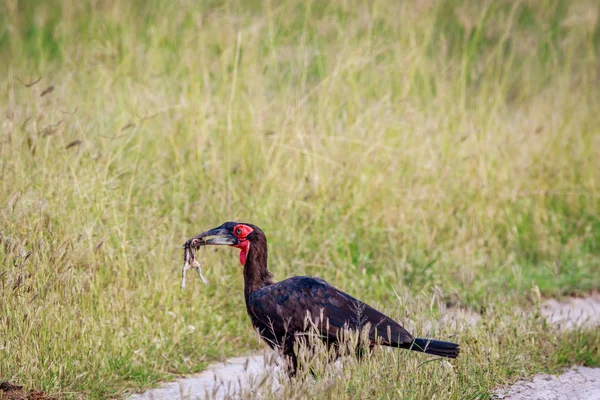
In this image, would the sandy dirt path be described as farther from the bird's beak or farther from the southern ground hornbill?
the bird's beak

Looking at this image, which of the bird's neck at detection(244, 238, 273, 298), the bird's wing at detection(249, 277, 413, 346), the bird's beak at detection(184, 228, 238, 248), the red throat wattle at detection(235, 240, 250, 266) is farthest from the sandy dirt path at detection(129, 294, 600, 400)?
the bird's beak at detection(184, 228, 238, 248)

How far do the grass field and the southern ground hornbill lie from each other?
16cm

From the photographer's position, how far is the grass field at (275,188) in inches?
220

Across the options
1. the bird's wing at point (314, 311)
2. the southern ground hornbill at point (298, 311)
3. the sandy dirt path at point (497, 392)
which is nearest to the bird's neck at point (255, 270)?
the southern ground hornbill at point (298, 311)

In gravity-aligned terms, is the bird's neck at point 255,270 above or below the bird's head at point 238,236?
below

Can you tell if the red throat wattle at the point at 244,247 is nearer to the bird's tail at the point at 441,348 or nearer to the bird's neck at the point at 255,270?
the bird's neck at the point at 255,270

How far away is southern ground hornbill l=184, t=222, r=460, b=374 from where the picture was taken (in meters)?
4.93

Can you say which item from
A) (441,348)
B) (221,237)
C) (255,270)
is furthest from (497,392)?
(221,237)

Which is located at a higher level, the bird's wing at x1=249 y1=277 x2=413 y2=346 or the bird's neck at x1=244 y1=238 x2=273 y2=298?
the bird's neck at x1=244 y1=238 x2=273 y2=298

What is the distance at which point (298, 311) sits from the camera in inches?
206

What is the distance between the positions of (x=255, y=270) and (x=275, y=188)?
216 cm

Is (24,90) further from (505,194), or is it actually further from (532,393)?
(532,393)

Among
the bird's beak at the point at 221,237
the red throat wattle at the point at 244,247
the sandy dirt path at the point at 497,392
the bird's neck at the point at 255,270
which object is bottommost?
the sandy dirt path at the point at 497,392

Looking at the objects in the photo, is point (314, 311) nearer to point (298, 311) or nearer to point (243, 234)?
point (298, 311)
